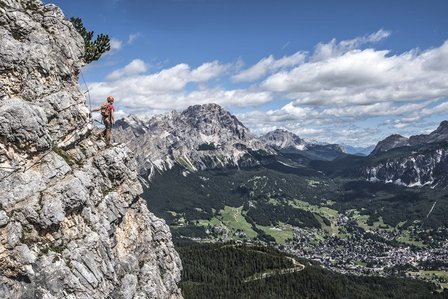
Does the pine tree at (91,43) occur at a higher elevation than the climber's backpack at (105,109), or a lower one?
higher

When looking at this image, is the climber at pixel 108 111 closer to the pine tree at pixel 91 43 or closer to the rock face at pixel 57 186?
the rock face at pixel 57 186

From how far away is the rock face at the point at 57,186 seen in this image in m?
47.5

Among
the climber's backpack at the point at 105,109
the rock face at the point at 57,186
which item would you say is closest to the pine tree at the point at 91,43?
the rock face at the point at 57,186

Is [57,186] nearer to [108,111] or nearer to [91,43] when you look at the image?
[108,111]

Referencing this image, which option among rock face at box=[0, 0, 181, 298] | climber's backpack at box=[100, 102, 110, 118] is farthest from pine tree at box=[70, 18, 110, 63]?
climber's backpack at box=[100, 102, 110, 118]

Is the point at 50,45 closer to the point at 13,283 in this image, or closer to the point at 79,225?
the point at 79,225

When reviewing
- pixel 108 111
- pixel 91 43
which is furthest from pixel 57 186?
pixel 91 43

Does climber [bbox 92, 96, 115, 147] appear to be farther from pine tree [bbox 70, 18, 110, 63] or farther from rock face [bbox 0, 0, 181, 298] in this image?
pine tree [bbox 70, 18, 110, 63]

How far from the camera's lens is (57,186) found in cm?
5425

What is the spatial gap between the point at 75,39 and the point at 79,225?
1439 inches

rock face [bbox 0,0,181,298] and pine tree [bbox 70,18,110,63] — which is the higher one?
pine tree [bbox 70,18,110,63]

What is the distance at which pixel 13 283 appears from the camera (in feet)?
144

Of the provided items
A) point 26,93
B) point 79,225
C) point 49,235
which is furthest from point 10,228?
point 26,93

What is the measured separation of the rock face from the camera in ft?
156
